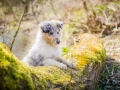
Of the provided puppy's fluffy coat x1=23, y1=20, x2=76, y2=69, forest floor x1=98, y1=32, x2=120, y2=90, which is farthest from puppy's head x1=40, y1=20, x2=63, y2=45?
forest floor x1=98, y1=32, x2=120, y2=90

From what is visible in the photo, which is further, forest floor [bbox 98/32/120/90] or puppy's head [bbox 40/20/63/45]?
forest floor [bbox 98/32/120/90]

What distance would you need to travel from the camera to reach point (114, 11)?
14.2 meters

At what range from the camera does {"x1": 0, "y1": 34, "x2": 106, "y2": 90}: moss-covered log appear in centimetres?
376

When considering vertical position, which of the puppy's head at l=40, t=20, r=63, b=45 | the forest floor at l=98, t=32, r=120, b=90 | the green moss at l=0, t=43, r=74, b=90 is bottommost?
the forest floor at l=98, t=32, r=120, b=90

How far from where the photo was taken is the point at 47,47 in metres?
6.93

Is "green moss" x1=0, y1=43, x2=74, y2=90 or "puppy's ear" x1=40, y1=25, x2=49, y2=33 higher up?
"puppy's ear" x1=40, y1=25, x2=49, y2=33

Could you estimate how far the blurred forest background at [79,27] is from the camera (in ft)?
Result: 27.4

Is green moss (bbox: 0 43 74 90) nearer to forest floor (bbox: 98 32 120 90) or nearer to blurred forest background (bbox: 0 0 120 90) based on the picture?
blurred forest background (bbox: 0 0 120 90)

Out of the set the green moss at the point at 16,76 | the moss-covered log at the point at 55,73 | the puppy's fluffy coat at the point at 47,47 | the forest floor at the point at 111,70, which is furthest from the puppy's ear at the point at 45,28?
the green moss at the point at 16,76

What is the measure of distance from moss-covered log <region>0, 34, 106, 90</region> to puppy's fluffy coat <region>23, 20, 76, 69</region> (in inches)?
19.0

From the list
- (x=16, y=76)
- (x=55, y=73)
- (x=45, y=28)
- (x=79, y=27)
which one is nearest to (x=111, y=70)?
(x=45, y=28)

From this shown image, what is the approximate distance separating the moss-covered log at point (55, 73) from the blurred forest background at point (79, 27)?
991 mm

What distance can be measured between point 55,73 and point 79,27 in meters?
8.97

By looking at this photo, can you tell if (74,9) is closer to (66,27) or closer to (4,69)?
(66,27)
